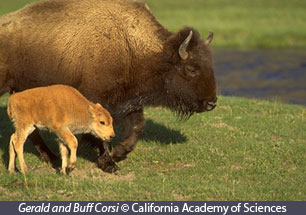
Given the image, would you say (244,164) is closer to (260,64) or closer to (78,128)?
(78,128)

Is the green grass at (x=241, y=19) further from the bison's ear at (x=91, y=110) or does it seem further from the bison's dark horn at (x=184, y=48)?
the bison's ear at (x=91, y=110)

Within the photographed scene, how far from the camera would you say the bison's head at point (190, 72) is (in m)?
9.55

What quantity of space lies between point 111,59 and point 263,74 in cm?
1275

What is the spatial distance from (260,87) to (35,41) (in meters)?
11.0

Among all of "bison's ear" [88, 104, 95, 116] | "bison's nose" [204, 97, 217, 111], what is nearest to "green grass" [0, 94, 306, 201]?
"bison's nose" [204, 97, 217, 111]

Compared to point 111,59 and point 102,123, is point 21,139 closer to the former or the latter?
point 102,123

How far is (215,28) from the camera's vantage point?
28.8 m

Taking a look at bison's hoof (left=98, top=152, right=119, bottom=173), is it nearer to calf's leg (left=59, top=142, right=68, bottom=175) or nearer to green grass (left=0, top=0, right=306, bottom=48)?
calf's leg (left=59, top=142, right=68, bottom=175)

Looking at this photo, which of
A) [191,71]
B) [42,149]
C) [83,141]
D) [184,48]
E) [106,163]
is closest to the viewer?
[106,163]

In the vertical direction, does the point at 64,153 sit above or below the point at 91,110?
below

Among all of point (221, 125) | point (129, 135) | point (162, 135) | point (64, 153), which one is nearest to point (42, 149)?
point (64, 153)

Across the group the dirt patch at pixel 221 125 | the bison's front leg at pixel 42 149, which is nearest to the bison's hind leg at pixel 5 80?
the bison's front leg at pixel 42 149

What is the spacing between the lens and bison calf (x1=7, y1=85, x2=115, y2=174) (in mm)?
8375

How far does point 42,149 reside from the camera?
9.92m
